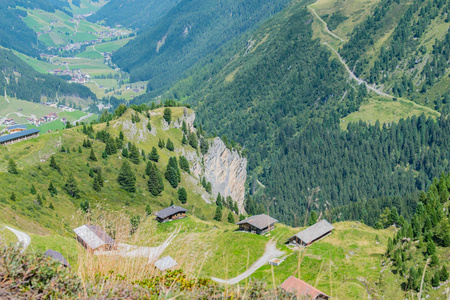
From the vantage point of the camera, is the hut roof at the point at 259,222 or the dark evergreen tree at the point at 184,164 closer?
the hut roof at the point at 259,222

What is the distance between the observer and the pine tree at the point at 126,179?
10319 cm

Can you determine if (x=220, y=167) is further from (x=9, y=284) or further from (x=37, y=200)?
(x=9, y=284)

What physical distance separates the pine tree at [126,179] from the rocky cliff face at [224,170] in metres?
49.9

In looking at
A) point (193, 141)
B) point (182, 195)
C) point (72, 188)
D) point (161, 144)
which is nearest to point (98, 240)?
point (72, 188)

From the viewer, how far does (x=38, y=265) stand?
48.4 ft

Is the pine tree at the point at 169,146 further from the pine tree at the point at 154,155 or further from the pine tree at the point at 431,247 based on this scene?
the pine tree at the point at 431,247

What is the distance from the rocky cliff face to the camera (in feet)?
522

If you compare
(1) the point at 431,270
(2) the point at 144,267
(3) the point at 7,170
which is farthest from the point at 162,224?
(2) the point at 144,267

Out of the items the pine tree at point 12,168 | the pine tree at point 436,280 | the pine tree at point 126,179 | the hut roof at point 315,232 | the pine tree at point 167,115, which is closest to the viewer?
the pine tree at point 436,280

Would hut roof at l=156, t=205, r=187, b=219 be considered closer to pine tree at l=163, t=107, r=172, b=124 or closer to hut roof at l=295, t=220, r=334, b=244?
hut roof at l=295, t=220, r=334, b=244

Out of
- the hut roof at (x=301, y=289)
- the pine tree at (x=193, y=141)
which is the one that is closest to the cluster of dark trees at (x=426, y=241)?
the hut roof at (x=301, y=289)

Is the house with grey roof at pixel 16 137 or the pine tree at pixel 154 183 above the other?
the house with grey roof at pixel 16 137

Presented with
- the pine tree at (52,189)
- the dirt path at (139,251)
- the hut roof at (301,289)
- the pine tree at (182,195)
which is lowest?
the pine tree at (182,195)

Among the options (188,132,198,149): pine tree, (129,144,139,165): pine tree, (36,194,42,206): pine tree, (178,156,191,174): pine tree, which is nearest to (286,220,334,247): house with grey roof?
(36,194,42,206): pine tree
